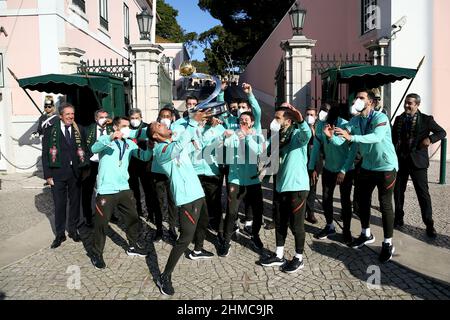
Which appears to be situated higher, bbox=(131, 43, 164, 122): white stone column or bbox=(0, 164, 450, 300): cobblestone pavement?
bbox=(131, 43, 164, 122): white stone column

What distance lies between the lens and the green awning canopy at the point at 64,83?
748cm

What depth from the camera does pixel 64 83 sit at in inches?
304

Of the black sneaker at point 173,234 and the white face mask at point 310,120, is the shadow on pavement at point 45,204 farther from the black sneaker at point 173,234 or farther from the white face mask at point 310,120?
the white face mask at point 310,120

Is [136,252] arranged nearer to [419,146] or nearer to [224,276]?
[224,276]

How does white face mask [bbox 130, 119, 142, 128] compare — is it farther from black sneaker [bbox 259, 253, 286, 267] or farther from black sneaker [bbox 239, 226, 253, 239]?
black sneaker [bbox 259, 253, 286, 267]

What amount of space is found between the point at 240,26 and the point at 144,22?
2638cm

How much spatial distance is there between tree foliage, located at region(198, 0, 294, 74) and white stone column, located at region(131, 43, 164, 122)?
Answer: 72.1 feet

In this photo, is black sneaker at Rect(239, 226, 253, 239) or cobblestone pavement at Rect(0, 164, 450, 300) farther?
black sneaker at Rect(239, 226, 253, 239)

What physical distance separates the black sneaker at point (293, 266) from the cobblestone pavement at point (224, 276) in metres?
0.06

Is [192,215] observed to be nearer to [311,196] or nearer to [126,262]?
[126,262]

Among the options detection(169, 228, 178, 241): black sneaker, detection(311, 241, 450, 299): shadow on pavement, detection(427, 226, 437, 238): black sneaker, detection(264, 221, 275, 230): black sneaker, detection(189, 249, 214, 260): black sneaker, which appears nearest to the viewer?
detection(311, 241, 450, 299): shadow on pavement

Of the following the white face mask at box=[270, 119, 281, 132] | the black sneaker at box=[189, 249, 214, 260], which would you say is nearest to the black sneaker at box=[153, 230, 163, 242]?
the black sneaker at box=[189, 249, 214, 260]

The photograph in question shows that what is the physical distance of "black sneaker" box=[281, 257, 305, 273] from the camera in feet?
13.4
